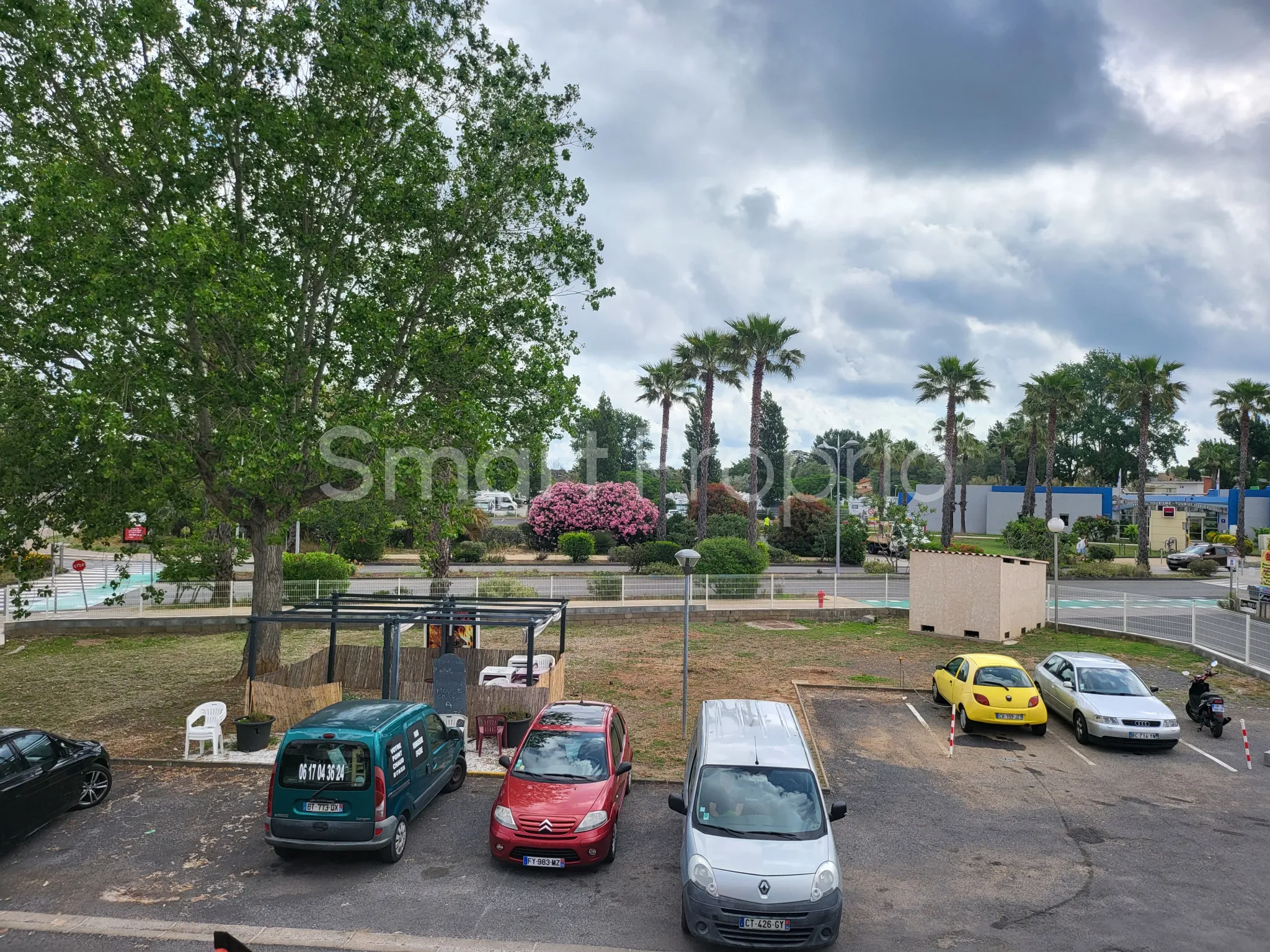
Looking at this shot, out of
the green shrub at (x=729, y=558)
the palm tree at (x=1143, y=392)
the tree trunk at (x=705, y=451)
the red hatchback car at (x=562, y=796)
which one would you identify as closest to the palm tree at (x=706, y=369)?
the tree trunk at (x=705, y=451)

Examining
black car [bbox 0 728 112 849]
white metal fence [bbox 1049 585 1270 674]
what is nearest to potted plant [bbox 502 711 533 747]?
black car [bbox 0 728 112 849]

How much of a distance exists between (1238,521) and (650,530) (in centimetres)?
3729

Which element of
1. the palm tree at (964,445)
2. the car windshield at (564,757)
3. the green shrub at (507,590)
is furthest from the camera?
the palm tree at (964,445)

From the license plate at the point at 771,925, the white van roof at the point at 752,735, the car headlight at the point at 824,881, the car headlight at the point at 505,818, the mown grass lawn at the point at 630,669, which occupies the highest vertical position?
the white van roof at the point at 752,735

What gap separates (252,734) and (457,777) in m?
3.88

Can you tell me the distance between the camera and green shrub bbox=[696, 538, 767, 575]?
112 ft

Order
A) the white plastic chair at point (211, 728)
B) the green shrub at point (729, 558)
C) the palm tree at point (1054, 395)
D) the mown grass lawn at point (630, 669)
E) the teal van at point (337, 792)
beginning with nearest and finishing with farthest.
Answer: the teal van at point (337, 792) < the white plastic chair at point (211, 728) < the mown grass lawn at point (630, 669) < the green shrub at point (729, 558) < the palm tree at point (1054, 395)

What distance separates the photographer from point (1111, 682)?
15531 millimetres

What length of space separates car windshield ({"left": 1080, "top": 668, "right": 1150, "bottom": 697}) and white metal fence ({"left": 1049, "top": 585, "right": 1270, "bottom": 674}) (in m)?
7.07

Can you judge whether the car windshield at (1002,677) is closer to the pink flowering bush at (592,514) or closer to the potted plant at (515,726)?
the potted plant at (515,726)

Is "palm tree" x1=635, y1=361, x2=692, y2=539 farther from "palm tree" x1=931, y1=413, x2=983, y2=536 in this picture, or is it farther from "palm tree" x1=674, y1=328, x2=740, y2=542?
"palm tree" x1=931, y1=413, x2=983, y2=536

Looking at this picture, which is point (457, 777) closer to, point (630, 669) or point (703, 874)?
point (703, 874)

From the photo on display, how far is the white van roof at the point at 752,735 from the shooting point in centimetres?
941

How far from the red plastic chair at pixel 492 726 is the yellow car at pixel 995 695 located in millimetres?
8360
